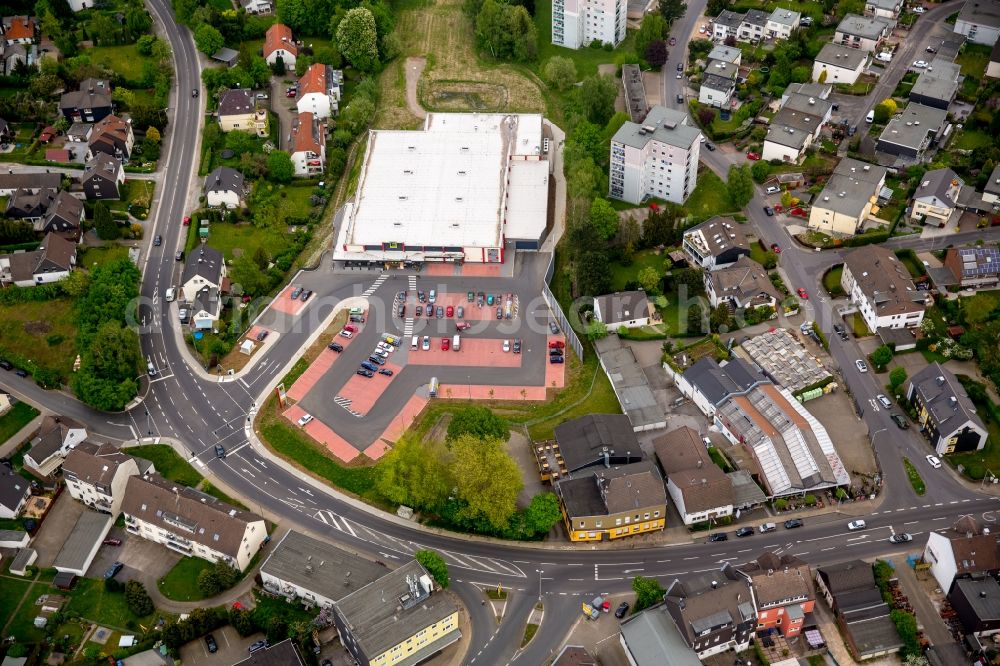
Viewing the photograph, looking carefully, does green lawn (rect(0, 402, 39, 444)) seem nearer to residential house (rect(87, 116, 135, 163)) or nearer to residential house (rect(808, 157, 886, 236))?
→ residential house (rect(87, 116, 135, 163))

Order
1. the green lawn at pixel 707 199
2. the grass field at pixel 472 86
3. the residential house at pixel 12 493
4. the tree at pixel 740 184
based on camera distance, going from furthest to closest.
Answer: the grass field at pixel 472 86
the green lawn at pixel 707 199
the tree at pixel 740 184
the residential house at pixel 12 493

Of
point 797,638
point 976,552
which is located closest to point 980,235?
point 976,552

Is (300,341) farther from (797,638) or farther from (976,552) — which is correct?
(976,552)

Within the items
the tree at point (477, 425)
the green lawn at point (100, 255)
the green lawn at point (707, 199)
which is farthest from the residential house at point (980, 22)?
the green lawn at point (100, 255)

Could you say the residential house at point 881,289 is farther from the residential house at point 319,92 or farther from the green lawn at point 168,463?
the residential house at point 319,92

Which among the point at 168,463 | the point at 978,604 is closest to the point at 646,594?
the point at 978,604
